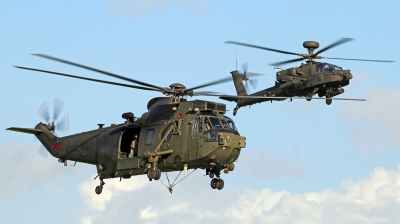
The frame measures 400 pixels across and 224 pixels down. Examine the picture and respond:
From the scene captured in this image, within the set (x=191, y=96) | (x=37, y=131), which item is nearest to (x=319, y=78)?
(x=191, y=96)

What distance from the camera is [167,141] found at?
35.3 metres

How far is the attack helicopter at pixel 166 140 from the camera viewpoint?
34.0m

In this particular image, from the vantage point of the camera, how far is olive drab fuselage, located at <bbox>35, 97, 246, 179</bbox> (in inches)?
1339

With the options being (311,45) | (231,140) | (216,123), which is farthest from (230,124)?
(311,45)

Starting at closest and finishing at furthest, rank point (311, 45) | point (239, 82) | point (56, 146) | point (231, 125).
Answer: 1. point (231, 125)
2. point (56, 146)
3. point (311, 45)
4. point (239, 82)

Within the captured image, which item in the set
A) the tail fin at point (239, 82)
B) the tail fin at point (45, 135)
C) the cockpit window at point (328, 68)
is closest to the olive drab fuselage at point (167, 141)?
the tail fin at point (45, 135)

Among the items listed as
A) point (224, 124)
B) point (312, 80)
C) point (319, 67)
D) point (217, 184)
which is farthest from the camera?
point (319, 67)

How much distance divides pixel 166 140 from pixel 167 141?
88mm

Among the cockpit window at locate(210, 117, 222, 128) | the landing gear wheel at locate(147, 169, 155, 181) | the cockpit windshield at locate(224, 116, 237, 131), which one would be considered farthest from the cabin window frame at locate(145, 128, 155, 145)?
the cockpit windshield at locate(224, 116, 237, 131)

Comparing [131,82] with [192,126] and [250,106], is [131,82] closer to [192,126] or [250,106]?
[192,126]

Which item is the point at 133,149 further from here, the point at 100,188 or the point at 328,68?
the point at 328,68

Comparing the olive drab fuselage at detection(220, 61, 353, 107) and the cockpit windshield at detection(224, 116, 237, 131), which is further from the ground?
the olive drab fuselage at detection(220, 61, 353, 107)

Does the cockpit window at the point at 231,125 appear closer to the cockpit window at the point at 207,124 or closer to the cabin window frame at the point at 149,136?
the cockpit window at the point at 207,124

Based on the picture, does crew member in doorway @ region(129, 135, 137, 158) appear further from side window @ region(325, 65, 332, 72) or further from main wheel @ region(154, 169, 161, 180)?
side window @ region(325, 65, 332, 72)
